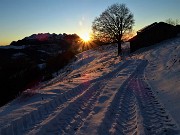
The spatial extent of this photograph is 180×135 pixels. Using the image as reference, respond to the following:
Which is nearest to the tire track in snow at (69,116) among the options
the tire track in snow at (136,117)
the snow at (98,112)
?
the snow at (98,112)

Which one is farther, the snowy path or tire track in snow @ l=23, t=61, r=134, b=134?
tire track in snow @ l=23, t=61, r=134, b=134

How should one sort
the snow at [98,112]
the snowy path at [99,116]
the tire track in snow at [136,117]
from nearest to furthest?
the tire track in snow at [136,117] → the snowy path at [99,116] → the snow at [98,112]

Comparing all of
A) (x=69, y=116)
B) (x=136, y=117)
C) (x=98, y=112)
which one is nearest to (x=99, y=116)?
(x=98, y=112)

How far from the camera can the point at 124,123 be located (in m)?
8.33

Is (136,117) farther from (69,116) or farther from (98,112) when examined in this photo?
(69,116)

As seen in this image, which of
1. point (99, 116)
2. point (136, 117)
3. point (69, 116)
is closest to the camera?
point (136, 117)

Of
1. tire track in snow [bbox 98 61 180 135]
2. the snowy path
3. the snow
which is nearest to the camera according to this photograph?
tire track in snow [bbox 98 61 180 135]

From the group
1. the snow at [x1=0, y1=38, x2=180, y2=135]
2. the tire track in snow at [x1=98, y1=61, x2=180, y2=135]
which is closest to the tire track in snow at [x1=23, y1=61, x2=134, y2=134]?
the snow at [x1=0, y1=38, x2=180, y2=135]

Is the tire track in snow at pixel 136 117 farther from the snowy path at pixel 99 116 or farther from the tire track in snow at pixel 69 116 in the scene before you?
the tire track in snow at pixel 69 116

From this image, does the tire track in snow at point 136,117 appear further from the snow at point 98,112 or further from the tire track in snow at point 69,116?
the tire track in snow at point 69,116

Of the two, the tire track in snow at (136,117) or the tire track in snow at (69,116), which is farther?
Result: the tire track in snow at (69,116)

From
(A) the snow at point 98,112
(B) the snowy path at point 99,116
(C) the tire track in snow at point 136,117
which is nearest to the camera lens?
(C) the tire track in snow at point 136,117

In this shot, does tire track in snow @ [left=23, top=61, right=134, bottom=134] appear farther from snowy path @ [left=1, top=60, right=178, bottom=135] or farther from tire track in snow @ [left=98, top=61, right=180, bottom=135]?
tire track in snow @ [left=98, top=61, right=180, bottom=135]

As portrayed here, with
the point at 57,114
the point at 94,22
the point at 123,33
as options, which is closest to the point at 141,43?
the point at 123,33
